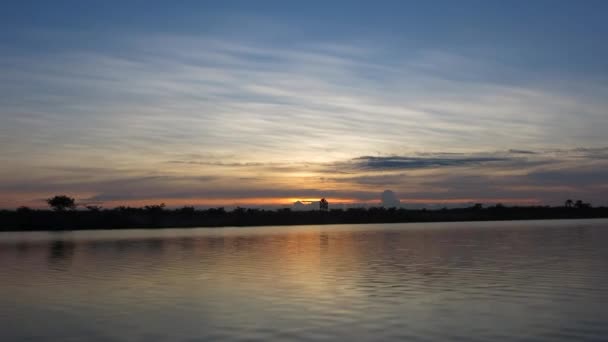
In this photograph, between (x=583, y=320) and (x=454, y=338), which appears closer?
(x=454, y=338)

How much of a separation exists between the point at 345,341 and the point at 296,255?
37.1 m

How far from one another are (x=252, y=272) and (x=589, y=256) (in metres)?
24.9

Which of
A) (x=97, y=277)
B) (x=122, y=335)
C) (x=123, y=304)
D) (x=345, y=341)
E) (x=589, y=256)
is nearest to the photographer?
(x=345, y=341)

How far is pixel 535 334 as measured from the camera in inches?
763

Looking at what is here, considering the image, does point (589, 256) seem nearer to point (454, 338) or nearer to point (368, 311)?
point (368, 311)

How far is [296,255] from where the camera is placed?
5566 cm

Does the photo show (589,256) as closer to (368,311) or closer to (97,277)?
(368,311)

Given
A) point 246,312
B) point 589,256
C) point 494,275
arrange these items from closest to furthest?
point 246,312, point 494,275, point 589,256

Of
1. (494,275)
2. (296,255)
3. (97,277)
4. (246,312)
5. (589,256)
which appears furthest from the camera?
(296,255)

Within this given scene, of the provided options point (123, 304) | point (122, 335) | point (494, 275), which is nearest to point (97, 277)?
point (123, 304)

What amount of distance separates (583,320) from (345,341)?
8439 mm

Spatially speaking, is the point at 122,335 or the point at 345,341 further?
the point at 122,335

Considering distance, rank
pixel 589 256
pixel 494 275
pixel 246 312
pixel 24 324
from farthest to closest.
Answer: pixel 589 256 → pixel 494 275 → pixel 246 312 → pixel 24 324

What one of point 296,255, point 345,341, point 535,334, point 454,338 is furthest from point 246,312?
point 296,255
